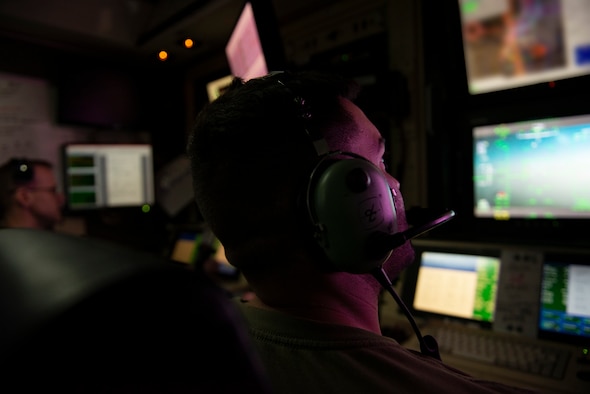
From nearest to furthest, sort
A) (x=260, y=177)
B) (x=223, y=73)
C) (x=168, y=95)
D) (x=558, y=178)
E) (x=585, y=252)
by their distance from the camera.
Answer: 1. (x=260, y=177)
2. (x=585, y=252)
3. (x=558, y=178)
4. (x=223, y=73)
5. (x=168, y=95)

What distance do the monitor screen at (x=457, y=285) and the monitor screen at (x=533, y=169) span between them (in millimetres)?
236

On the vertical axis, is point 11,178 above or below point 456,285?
above

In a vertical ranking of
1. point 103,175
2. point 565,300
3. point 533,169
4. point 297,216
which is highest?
point 103,175

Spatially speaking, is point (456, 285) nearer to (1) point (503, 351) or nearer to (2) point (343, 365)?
(1) point (503, 351)

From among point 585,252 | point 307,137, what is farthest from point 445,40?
point 307,137

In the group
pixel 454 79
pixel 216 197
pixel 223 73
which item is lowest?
pixel 216 197

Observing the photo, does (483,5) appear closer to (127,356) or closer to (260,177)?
(260,177)

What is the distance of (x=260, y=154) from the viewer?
A: 2.08 ft

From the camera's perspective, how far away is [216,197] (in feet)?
2.25

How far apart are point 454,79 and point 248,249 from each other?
1.38 meters

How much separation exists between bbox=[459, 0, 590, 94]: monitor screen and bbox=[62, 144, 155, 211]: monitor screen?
2.06 m

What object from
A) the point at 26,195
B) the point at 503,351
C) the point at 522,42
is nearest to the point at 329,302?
the point at 503,351

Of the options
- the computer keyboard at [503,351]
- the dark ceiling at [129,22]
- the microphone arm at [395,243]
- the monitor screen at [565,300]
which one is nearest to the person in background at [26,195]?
the dark ceiling at [129,22]

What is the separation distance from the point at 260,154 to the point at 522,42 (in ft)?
4.17
